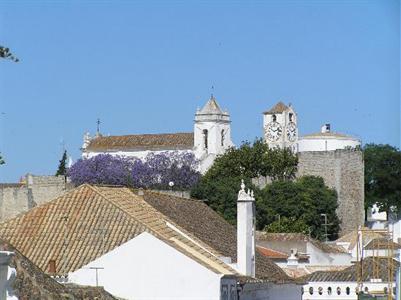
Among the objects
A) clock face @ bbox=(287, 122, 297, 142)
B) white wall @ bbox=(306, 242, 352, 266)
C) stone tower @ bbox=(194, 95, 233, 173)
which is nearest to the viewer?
white wall @ bbox=(306, 242, 352, 266)

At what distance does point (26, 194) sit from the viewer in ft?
288

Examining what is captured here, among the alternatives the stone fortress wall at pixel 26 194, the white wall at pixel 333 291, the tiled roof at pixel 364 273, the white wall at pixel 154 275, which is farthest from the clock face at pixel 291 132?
the white wall at pixel 154 275

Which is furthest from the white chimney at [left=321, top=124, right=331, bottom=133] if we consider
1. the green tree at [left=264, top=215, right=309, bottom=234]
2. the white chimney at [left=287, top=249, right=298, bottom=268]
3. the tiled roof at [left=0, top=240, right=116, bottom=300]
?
the tiled roof at [left=0, top=240, right=116, bottom=300]

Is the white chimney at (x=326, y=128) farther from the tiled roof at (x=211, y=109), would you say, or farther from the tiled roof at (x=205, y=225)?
the tiled roof at (x=205, y=225)

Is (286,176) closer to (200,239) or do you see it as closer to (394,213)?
(394,213)

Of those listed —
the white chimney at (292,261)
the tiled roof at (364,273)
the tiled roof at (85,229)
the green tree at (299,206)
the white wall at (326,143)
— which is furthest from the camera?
the white wall at (326,143)

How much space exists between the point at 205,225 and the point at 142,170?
78712mm

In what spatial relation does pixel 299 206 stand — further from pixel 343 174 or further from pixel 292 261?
pixel 292 261

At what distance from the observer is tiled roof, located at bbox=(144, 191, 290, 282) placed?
Result: 35281mm

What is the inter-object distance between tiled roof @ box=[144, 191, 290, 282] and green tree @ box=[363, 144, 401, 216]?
200ft

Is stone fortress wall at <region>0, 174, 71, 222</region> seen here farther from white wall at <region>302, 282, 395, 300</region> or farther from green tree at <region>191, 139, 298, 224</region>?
white wall at <region>302, 282, 395, 300</region>

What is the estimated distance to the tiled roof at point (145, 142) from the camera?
126 m

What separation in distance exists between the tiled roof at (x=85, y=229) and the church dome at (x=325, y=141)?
95.7 meters

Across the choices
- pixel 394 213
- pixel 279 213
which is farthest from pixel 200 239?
pixel 394 213
